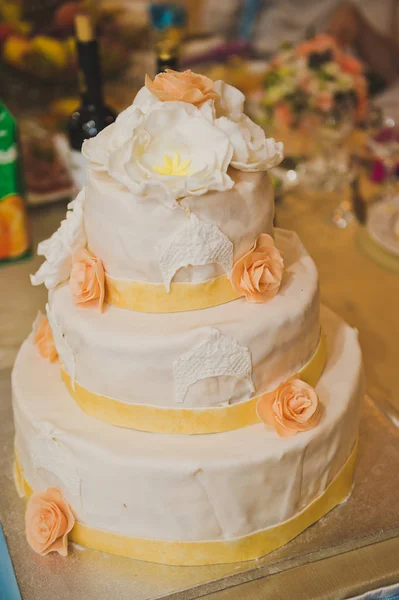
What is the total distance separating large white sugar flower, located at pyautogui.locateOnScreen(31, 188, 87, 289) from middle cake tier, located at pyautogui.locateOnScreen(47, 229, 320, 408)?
0.21 feet

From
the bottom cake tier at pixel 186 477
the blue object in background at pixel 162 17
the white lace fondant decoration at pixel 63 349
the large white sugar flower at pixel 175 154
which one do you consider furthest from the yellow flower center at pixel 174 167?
the blue object in background at pixel 162 17

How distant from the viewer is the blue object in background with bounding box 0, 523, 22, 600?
4.42ft

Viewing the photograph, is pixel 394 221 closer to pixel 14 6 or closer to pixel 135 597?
pixel 135 597

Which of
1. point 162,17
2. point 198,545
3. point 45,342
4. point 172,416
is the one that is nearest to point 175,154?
point 172,416

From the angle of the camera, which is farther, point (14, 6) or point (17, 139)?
point (14, 6)

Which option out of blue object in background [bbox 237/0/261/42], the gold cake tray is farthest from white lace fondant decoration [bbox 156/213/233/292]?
blue object in background [bbox 237/0/261/42]

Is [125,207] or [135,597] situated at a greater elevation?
[125,207]

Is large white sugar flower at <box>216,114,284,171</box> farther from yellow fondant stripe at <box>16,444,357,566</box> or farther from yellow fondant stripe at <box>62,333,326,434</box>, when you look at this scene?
yellow fondant stripe at <box>16,444,357,566</box>

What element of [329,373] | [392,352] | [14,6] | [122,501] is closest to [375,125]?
[392,352]

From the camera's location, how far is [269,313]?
1.26 metres

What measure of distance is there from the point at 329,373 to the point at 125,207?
586 mm

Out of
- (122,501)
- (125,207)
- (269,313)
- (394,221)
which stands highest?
(125,207)

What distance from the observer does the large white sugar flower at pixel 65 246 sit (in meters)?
1.33

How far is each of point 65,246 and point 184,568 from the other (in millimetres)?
675
